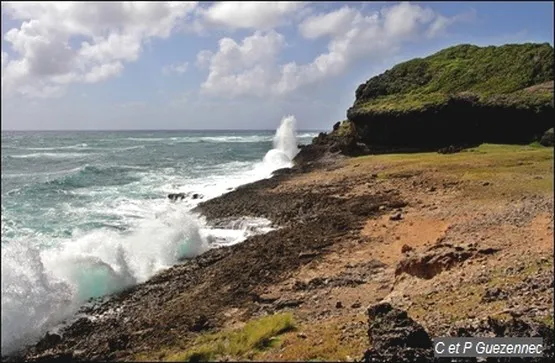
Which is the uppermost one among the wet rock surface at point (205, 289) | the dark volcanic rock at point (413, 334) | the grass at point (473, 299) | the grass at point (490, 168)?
the grass at point (490, 168)

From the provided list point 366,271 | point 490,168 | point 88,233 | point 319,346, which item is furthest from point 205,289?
point 490,168

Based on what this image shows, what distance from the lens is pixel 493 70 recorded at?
50812 mm

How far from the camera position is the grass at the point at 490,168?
2075 centimetres

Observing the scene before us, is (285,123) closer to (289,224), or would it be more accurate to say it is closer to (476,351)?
(289,224)

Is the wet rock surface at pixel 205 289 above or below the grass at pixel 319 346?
below

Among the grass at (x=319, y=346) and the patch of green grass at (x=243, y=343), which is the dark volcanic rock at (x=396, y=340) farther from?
the patch of green grass at (x=243, y=343)

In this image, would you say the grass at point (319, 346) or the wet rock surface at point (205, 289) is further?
the wet rock surface at point (205, 289)

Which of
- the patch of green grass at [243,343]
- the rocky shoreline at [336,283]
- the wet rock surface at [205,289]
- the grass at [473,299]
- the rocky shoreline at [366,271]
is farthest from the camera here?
the wet rock surface at [205,289]

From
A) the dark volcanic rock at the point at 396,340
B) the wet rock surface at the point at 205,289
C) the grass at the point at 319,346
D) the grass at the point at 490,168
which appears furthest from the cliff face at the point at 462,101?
the dark volcanic rock at the point at 396,340

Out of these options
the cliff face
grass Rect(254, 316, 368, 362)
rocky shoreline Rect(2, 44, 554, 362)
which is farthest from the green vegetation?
grass Rect(254, 316, 368, 362)

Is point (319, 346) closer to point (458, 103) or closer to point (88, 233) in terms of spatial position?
point (88, 233)

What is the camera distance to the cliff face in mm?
40188

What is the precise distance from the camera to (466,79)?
51.0 m

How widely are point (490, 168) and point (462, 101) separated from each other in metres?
17.9
